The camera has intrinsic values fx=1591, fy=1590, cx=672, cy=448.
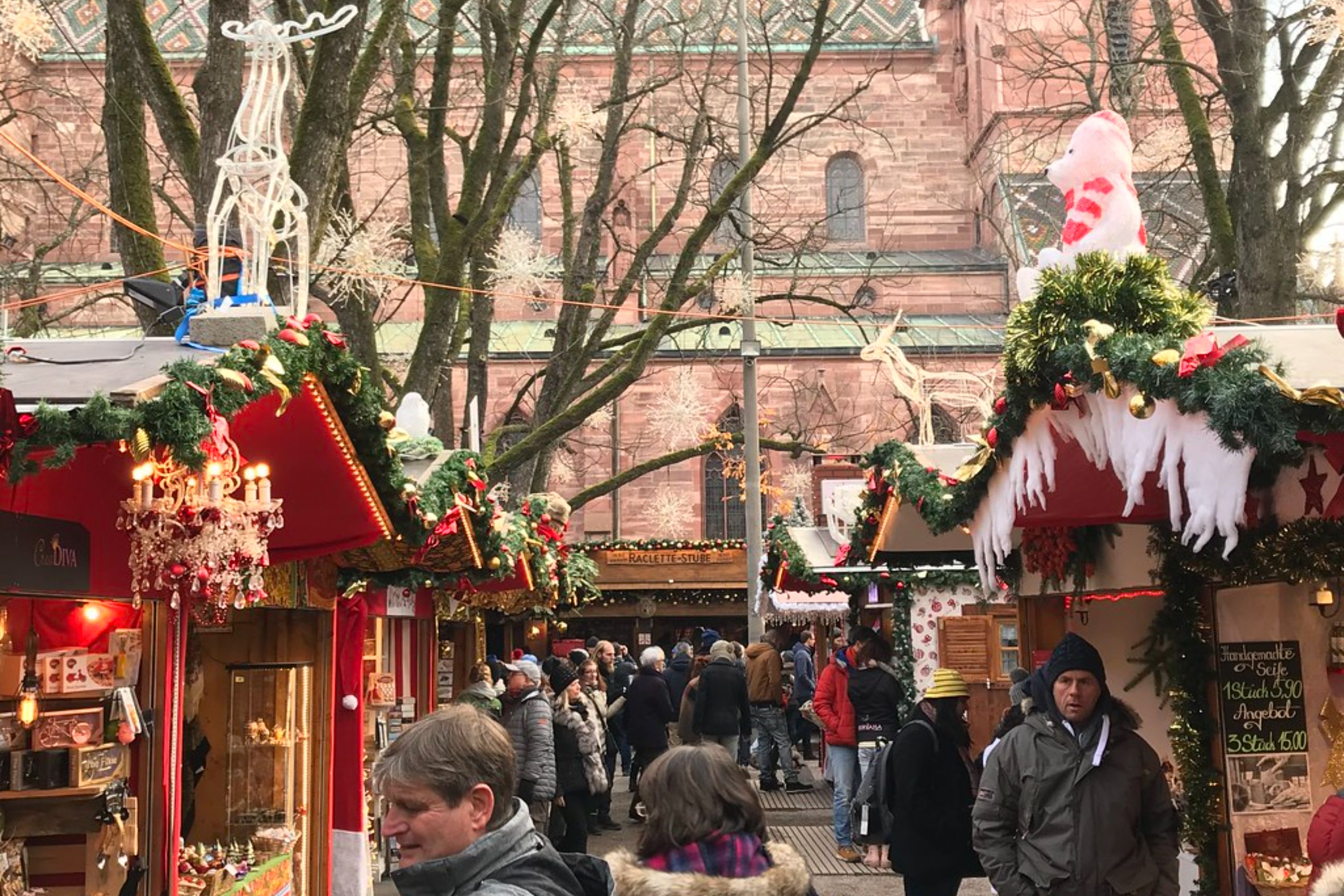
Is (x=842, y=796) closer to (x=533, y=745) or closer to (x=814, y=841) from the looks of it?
(x=814, y=841)

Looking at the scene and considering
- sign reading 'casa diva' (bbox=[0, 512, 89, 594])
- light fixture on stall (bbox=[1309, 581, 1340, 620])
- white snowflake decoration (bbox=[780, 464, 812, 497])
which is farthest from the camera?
white snowflake decoration (bbox=[780, 464, 812, 497])

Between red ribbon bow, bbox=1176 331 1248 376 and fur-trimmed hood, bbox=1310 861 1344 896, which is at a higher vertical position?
red ribbon bow, bbox=1176 331 1248 376

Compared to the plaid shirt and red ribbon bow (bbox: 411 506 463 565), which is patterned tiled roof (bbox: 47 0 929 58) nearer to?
red ribbon bow (bbox: 411 506 463 565)

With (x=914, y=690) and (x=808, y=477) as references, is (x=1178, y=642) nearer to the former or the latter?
(x=914, y=690)

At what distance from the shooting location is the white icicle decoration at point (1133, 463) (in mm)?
5648

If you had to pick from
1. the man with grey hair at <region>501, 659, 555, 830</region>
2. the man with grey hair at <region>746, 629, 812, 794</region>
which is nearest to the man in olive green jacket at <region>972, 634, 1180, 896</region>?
the man with grey hair at <region>501, 659, 555, 830</region>

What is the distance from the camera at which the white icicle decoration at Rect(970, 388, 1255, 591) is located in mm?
5648

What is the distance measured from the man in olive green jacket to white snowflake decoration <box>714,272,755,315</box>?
507 inches

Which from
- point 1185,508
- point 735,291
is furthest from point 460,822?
point 735,291

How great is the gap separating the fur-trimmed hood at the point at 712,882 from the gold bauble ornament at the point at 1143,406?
2571 millimetres

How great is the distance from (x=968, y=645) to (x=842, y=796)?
11.9 ft

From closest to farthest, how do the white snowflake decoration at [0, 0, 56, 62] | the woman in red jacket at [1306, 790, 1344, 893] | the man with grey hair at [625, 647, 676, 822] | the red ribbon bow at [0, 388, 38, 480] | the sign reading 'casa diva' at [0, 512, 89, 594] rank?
the woman in red jacket at [1306, 790, 1344, 893] < the red ribbon bow at [0, 388, 38, 480] < the sign reading 'casa diva' at [0, 512, 89, 594] < the white snowflake decoration at [0, 0, 56, 62] < the man with grey hair at [625, 647, 676, 822]

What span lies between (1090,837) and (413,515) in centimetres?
406

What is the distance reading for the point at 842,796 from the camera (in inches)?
527
